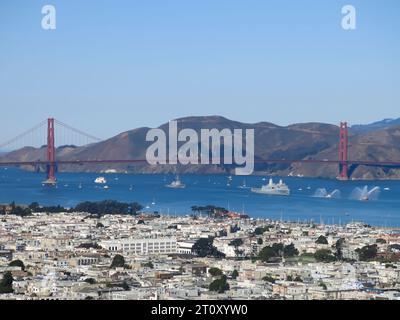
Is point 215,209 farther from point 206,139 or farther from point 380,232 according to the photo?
point 206,139

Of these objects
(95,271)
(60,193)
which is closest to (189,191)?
(60,193)

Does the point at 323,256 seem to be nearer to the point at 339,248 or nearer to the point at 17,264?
the point at 339,248

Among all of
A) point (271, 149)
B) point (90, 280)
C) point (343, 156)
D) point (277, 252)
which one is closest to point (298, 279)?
point (90, 280)

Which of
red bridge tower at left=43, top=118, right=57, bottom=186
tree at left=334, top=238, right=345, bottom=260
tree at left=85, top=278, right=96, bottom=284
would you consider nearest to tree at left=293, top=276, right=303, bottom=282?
tree at left=85, top=278, right=96, bottom=284

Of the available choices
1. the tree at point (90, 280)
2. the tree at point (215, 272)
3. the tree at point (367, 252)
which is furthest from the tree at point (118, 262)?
Result: the tree at point (367, 252)

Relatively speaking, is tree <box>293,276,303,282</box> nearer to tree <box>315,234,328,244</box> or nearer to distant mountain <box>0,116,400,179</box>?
tree <box>315,234,328,244</box>
